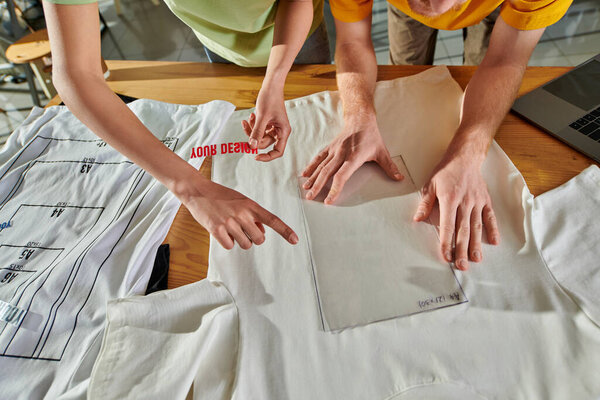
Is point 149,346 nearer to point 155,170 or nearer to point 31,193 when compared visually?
point 155,170

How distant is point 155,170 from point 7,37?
2.55 metres

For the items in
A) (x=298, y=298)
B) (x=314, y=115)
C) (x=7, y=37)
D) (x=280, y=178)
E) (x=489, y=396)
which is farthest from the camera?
(x=7, y=37)

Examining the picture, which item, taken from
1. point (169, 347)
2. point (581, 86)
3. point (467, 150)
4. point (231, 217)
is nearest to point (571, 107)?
point (581, 86)

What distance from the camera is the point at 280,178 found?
0.76m

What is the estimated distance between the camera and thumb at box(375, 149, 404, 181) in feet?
2.36

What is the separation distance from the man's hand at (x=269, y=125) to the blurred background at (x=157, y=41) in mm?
1316

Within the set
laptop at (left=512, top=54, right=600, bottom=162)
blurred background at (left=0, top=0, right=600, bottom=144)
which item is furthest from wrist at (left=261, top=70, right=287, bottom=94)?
blurred background at (left=0, top=0, right=600, bottom=144)

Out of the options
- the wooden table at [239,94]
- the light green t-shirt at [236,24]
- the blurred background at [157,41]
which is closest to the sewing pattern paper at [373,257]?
the wooden table at [239,94]

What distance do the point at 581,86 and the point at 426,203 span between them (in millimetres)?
518

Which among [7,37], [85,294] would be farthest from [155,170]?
[7,37]

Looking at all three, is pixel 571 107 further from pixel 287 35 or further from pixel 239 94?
pixel 239 94

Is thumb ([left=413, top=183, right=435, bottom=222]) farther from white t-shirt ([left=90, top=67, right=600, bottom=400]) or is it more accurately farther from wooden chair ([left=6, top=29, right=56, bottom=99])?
wooden chair ([left=6, top=29, right=56, bottom=99])

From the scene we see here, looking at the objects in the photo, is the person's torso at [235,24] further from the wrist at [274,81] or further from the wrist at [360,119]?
the wrist at [360,119]

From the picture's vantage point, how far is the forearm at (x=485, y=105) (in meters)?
0.73
